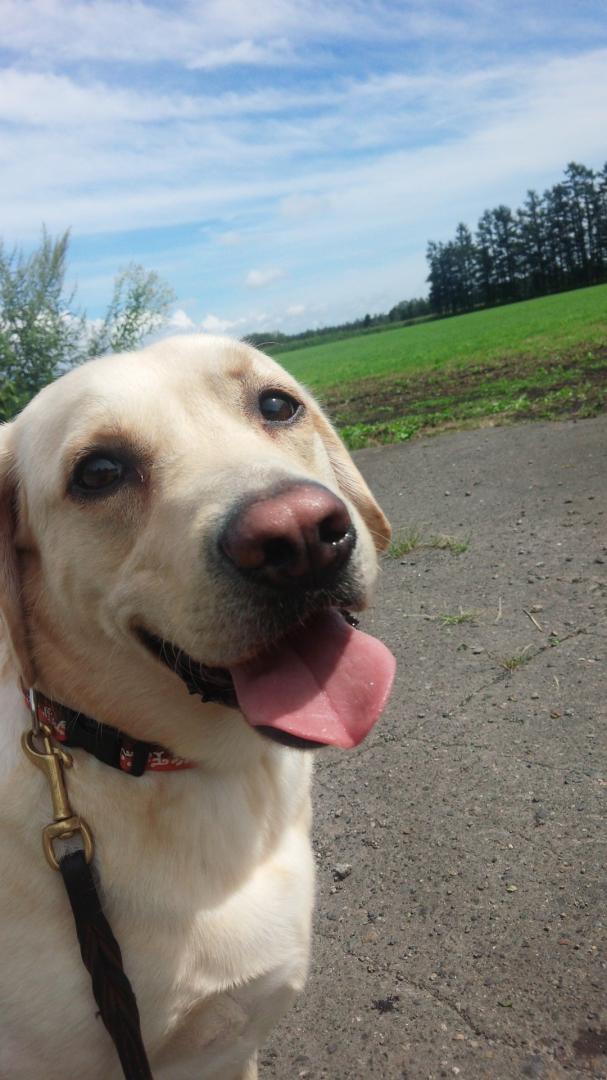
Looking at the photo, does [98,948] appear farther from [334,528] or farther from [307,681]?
[334,528]

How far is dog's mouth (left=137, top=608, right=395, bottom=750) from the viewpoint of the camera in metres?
1.60

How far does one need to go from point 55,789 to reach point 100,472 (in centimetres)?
76

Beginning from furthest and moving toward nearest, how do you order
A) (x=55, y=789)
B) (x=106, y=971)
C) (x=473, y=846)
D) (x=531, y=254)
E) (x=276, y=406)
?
(x=531, y=254)
(x=473, y=846)
(x=276, y=406)
(x=55, y=789)
(x=106, y=971)

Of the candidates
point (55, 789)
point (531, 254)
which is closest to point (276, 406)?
point (55, 789)

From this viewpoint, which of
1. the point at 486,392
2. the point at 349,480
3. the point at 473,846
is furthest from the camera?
the point at 486,392

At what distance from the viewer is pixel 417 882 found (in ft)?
8.80

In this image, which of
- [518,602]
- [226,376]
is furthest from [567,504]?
[226,376]

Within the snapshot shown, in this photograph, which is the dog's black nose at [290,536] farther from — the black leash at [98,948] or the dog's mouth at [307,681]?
the black leash at [98,948]

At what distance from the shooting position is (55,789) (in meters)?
1.73

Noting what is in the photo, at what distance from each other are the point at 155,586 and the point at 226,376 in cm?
68

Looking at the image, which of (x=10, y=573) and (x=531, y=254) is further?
(x=531, y=254)

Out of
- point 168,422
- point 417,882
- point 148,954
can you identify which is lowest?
point 417,882

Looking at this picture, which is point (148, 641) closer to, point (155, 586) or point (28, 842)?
point (155, 586)

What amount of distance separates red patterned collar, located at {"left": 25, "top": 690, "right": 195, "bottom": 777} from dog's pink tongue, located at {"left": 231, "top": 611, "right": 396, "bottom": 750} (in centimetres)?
34
